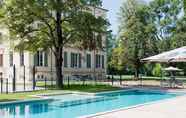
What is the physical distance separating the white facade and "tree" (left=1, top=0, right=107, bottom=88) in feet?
30.7

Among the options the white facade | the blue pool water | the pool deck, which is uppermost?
the white facade

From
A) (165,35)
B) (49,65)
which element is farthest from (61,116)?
(165,35)

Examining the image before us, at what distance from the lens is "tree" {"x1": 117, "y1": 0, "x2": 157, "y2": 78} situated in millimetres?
41812

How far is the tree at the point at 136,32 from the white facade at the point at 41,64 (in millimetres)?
3348

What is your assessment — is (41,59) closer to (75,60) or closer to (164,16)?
(75,60)

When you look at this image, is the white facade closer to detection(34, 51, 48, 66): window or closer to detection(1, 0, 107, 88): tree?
detection(34, 51, 48, 66): window

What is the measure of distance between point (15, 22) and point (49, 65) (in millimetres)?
16464

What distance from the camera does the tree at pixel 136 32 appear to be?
41.8 m

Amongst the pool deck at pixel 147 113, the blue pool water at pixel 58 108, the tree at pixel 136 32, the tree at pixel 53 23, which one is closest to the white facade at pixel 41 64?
the tree at pixel 136 32

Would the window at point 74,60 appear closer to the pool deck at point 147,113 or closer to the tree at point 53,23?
the tree at point 53,23

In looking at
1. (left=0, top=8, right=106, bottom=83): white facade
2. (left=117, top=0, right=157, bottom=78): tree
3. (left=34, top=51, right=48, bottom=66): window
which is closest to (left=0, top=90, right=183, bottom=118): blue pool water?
(left=0, top=8, right=106, bottom=83): white facade

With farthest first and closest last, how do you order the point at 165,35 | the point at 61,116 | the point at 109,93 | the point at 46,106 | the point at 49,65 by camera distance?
the point at 165,35 → the point at 49,65 → the point at 109,93 → the point at 46,106 → the point at 61,116

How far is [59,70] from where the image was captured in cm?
2475

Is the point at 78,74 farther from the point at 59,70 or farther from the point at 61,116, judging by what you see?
the point at 61,116
